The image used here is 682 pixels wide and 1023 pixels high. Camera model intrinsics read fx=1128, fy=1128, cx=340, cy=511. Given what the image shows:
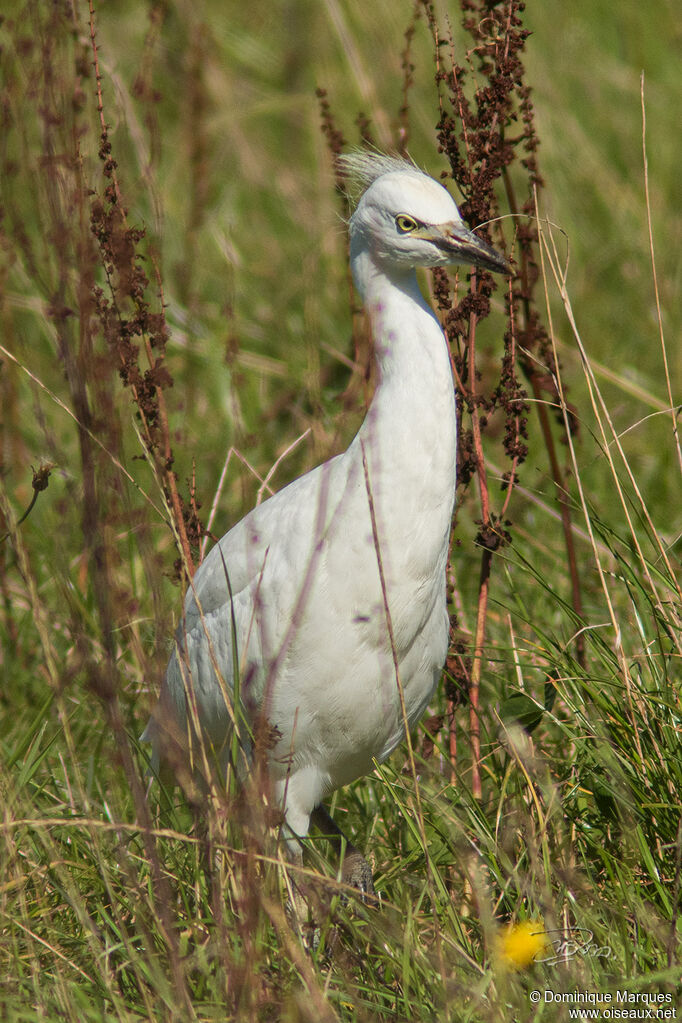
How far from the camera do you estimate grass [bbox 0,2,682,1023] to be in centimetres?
212

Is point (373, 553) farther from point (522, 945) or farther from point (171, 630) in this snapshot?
point (522, 945)

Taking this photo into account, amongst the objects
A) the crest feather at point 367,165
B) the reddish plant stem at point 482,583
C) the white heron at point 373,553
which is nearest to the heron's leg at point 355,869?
the white heron at point 373,553

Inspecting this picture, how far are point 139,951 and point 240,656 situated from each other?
29.5 inches

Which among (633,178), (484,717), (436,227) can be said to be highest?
(436,227)

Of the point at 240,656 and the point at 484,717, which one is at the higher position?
the point at 240,656

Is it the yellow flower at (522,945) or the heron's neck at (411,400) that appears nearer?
the yellow flower at (522,945)

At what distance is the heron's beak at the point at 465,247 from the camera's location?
2.58 metres

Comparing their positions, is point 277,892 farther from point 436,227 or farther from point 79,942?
point 436,227

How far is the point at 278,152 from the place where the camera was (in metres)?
7.59

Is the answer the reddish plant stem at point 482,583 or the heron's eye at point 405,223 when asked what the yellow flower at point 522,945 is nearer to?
the reddish plant stem at point 482,583

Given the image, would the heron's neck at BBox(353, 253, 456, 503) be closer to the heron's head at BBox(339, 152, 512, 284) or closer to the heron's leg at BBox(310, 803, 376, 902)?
the heron's head at BBox(339, 152, 512, 284)

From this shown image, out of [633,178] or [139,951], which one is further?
[633,178]

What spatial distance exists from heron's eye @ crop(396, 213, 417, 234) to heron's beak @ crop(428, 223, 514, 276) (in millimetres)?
49

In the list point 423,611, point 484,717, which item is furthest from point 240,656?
point 484,717
